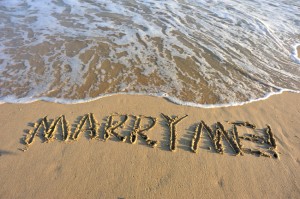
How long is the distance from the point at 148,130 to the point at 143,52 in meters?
2.36

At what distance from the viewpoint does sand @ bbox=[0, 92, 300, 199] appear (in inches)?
109

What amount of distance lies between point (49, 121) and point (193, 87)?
8.04ft

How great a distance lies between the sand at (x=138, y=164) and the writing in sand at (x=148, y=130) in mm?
51

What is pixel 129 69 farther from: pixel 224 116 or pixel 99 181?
pixel 99 181

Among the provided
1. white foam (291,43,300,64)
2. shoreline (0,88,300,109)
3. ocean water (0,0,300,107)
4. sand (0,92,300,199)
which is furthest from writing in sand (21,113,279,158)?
white foam (291,43,300,64)

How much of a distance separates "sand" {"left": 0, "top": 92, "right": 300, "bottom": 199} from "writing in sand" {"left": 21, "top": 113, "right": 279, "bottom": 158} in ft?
0.17

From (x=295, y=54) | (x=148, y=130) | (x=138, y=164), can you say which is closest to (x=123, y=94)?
(x=148, y=130)

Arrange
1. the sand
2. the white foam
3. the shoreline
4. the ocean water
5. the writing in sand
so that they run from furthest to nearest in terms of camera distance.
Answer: the white foam → the ocean water → the shoreline → the writing in sand → the sand

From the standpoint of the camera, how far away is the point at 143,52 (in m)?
5.38

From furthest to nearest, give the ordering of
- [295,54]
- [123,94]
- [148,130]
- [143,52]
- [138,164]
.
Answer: [295,54] → [143,52] → [123,94] → [148,130] → [138,164]

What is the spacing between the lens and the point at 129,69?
4824 mm

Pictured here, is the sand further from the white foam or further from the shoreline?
the white foam

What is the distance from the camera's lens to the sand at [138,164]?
109 inches

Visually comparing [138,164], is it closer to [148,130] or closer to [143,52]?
[148,130]
